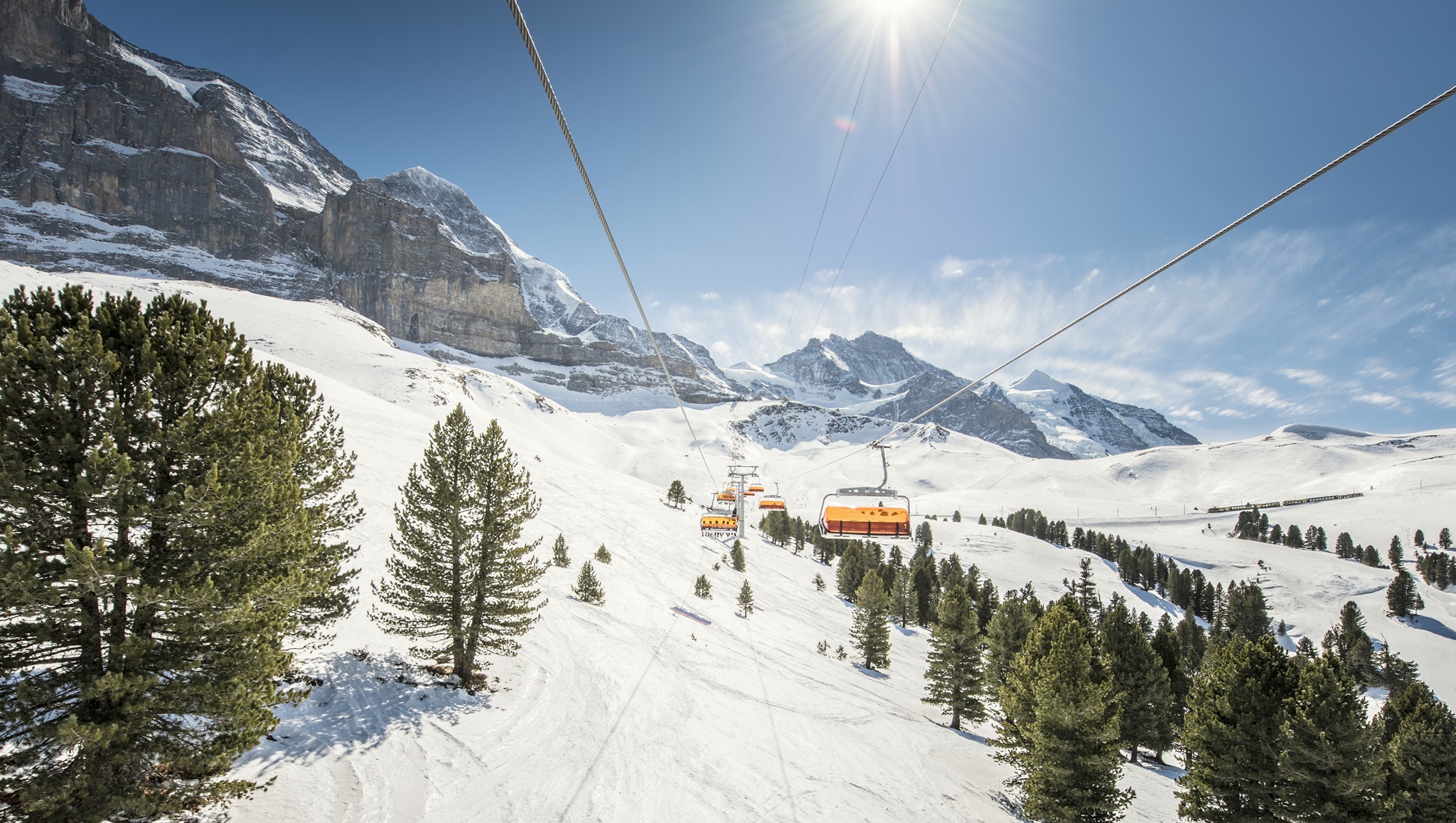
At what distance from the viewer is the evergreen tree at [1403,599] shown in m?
83.7

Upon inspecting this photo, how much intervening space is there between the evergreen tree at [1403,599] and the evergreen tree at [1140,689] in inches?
3795

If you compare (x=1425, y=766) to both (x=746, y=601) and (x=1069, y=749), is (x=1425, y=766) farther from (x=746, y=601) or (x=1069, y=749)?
(x=746, y=601)

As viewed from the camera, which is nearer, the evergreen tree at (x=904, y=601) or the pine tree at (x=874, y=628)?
the pine tree at (x=874, y=628)

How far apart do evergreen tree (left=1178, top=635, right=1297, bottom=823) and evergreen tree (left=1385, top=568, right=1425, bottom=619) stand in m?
108

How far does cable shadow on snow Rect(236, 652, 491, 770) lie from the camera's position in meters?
11.9

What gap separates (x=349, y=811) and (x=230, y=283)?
22506 centimetres

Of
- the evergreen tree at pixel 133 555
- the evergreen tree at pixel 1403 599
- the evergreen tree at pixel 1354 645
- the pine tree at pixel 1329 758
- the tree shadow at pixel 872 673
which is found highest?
the evergreen tree at pixel 133 555

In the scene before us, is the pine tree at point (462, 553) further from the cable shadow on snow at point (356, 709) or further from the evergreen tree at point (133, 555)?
the evergreen tree at point (133, 555)

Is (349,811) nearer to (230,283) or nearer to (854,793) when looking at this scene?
(854,793)

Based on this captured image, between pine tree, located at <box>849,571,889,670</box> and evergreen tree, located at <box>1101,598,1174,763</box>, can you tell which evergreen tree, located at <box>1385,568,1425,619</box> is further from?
pine tree, located at <box>849,571,889,670</box>

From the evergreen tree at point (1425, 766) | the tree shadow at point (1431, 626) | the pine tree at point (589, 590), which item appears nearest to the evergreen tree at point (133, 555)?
the pine tree at point (589, 590)

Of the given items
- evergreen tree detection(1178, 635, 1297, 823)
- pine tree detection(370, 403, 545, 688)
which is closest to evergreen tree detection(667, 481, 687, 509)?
pine tree detection(370, 403, 545, 688)

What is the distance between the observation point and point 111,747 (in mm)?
7203

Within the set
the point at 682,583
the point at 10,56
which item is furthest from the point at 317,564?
the point at 10,56
